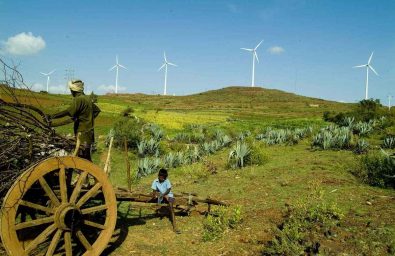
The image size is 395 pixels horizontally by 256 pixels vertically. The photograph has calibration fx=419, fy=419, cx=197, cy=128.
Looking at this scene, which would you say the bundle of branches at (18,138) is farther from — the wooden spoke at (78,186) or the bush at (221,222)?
the bush at (221,222)

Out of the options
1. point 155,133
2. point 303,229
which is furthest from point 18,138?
point 155,133

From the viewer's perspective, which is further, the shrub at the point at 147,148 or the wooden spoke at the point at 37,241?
the shrub at the point at 147,148

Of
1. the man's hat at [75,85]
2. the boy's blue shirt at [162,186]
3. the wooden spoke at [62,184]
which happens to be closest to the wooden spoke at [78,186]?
the wooden spoke at [62,184]

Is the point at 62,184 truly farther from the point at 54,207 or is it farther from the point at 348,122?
the point at 348,122

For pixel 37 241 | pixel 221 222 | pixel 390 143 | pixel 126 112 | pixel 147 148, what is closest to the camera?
pixel 37 241

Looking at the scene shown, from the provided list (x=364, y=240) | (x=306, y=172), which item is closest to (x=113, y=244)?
(x=364, y=240)

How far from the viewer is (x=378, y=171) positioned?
36.9ft

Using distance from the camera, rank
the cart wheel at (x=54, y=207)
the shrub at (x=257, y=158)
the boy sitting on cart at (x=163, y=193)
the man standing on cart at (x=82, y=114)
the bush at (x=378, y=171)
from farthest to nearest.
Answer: the shrub at (x=257, y=158) → the bush at (x=378, y=171) → the boy sitting on cart at (x=163, y=193) → the man standing on cart at (x=82, y=114) → the cart wheel at (x=54, y=207)

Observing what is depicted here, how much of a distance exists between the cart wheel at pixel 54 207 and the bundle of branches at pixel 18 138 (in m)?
0.33

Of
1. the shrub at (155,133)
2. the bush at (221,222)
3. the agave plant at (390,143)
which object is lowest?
the bush at (221,222)

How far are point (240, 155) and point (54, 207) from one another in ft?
31.1

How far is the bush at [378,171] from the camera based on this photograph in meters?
10.9

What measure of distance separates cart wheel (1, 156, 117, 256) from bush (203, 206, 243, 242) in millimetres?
2179

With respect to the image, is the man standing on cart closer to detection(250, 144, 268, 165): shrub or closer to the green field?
the green field
